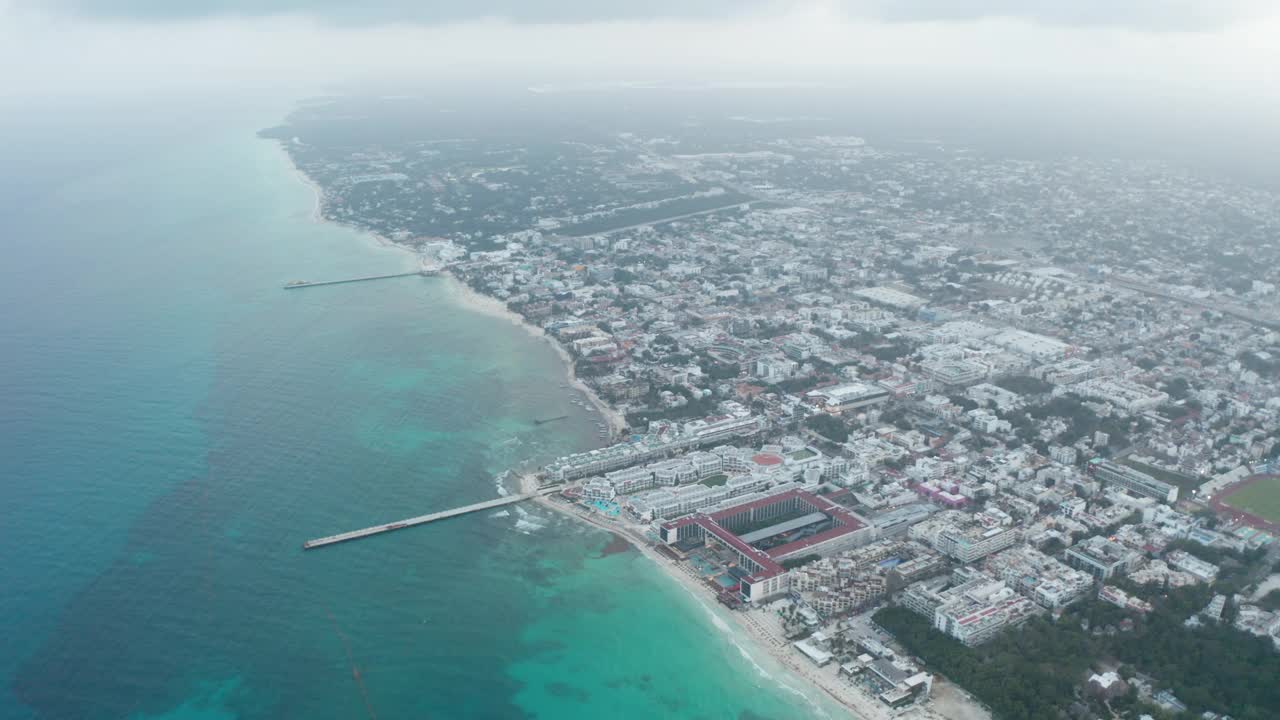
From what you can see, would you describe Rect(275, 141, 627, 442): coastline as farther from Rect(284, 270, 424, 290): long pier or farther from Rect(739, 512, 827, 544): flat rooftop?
Rect(739, 512, 827, 544): flat rooftop

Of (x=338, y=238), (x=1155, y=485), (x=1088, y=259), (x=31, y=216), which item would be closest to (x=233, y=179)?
(x=31, y=216)

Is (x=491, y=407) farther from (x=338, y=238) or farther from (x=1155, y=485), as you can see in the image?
(x=338, y=238)

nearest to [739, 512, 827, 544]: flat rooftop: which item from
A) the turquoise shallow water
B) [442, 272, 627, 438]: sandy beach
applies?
the turquoise shallow water

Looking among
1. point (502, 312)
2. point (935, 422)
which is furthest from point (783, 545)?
point (502, 312)

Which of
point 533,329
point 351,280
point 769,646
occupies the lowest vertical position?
point 769,646

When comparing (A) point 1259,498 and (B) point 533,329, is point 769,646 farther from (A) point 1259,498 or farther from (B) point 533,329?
(B) point 533,329

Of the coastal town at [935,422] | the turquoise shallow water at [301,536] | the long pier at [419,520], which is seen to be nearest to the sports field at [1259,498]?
the coastal town at [935,422]

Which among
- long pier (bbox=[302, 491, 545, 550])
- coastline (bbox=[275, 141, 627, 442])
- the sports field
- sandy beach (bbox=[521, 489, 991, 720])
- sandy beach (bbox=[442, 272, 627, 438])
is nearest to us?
sandy beach (bbox=[521, 489, 991, 720])
